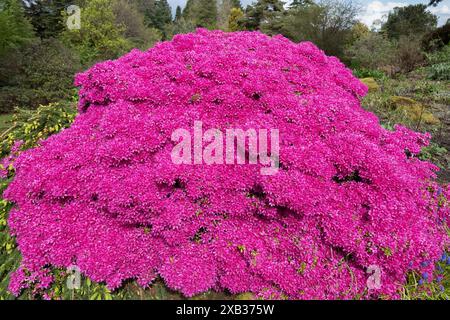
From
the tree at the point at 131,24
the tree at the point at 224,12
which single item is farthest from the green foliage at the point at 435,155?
the tree at the point at 224,12

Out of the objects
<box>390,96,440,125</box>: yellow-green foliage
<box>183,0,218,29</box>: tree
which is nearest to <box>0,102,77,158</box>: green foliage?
<box>390,96,440,125</box>: yellow-green foliage

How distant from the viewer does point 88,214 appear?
8.89 ft

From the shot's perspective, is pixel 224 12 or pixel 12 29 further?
pixel 224 12

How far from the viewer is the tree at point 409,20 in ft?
115

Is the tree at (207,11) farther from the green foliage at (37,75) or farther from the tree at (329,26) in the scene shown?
the green foliage at (37,75)

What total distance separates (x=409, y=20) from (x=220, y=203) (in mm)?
43552

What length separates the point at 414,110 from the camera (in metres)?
8.02

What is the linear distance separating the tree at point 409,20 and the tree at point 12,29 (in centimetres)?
3497

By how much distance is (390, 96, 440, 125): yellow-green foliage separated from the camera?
7489 mm

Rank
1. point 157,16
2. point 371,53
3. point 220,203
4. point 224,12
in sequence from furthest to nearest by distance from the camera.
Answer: point 224,12
point 157,16
point 371,53
point 220,203

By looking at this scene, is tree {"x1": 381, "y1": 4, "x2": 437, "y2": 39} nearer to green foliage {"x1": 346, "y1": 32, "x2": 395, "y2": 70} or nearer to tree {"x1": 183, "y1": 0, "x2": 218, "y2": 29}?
green foliage {"x1": 346, "y1": 32, "x2": 395, "y2": 70}

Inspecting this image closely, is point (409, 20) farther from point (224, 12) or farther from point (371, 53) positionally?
point (224, 12)

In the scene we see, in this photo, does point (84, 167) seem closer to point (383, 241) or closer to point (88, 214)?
point (88, 214)

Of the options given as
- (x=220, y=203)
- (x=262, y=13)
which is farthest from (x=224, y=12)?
(x=220, y=203)
